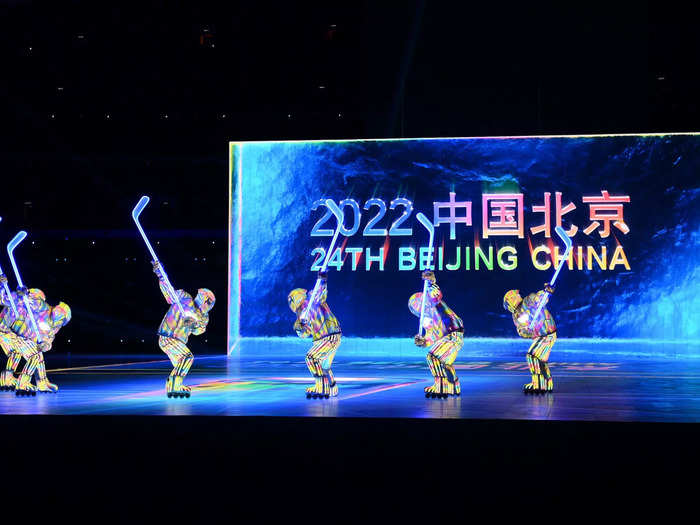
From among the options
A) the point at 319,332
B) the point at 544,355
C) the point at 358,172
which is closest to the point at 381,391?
the point at 319,332

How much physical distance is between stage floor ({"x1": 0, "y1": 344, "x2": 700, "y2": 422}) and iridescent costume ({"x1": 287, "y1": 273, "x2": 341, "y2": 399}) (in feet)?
0.57

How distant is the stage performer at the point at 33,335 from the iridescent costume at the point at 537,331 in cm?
387

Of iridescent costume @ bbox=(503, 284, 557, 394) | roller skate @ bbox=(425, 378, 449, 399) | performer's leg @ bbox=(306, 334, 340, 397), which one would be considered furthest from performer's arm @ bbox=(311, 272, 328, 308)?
iridescent costume @ bbox=(503, 284, 557, 394)

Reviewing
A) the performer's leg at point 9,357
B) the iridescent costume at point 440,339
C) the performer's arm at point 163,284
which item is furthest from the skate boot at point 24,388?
the iridescent costume at point 440,339

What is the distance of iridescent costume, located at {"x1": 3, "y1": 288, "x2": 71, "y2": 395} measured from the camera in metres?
6.31

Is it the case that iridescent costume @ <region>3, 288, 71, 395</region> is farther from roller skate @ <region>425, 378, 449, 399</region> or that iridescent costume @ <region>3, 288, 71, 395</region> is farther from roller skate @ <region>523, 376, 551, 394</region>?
roller skate @ <region>523, 376, 551, 394</region>

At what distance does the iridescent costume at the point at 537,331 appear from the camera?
6418 mm

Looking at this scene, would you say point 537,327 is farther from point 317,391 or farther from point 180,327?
point 180,327

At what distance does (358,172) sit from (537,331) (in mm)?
6544
